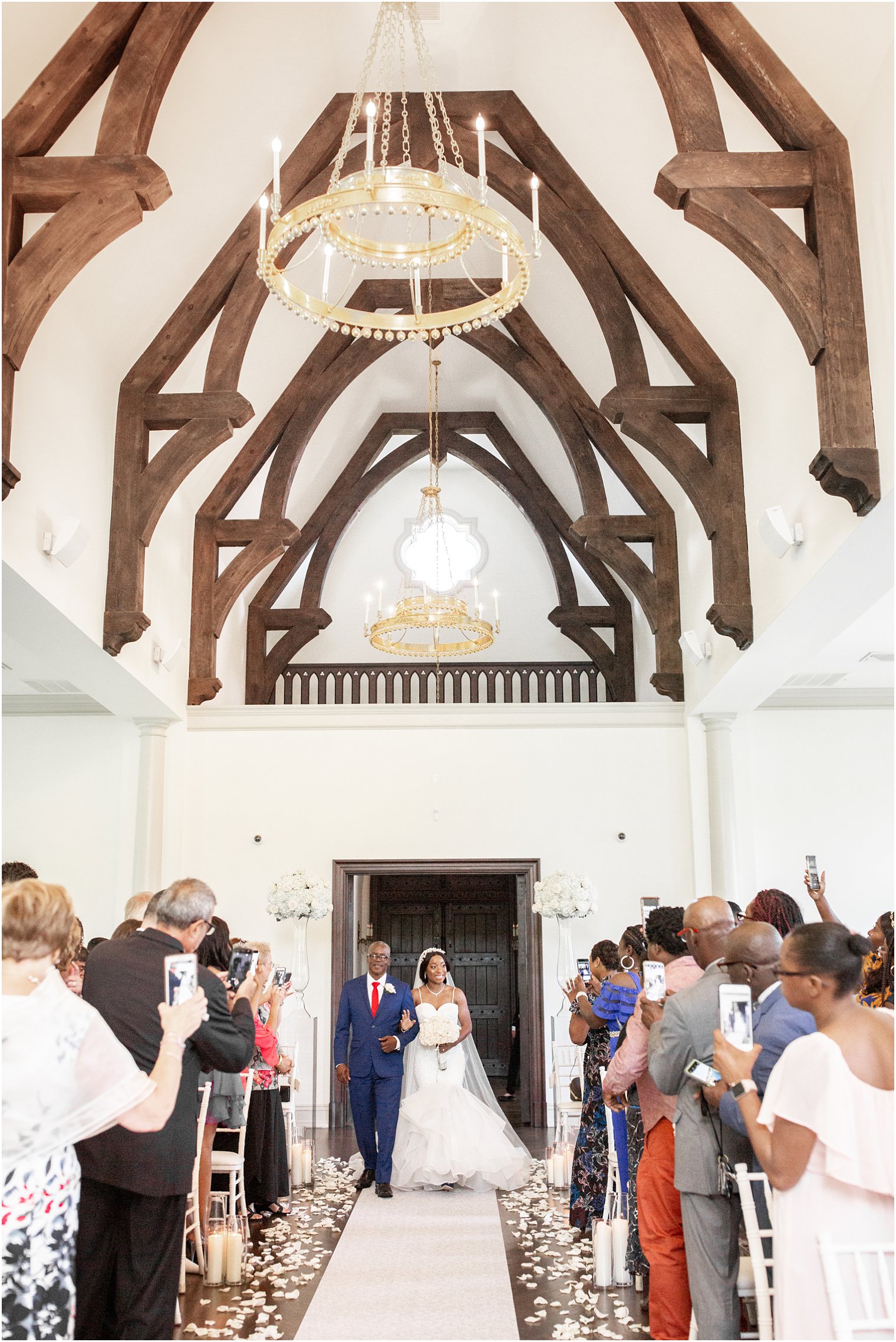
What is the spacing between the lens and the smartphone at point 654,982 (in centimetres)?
376

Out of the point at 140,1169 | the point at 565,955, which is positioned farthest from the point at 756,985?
the point at 565,955

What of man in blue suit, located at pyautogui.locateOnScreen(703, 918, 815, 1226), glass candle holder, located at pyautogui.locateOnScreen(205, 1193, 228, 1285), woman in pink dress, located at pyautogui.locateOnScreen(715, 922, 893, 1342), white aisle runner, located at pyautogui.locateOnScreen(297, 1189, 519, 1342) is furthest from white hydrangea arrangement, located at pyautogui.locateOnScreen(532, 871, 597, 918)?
woman in pink dress, located at pyautogui.locateOnScreen(715, 922, 893, 1342)

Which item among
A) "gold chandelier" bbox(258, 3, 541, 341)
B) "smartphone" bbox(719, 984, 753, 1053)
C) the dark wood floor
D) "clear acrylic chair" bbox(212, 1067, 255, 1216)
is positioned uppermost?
"gold chandelier" bbox(258, 3, 541, 341)

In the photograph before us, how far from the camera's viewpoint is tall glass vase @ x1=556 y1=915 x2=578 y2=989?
961 cm

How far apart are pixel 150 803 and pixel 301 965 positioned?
2.01 meters

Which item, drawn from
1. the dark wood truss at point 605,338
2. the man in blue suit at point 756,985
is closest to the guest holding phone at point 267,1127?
the dark wood truss at point 605,338

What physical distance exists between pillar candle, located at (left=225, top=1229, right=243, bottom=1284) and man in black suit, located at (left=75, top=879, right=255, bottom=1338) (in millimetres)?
1970

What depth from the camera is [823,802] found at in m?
10.2

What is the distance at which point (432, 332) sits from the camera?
5844 mm

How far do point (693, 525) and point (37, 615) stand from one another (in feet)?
18.1

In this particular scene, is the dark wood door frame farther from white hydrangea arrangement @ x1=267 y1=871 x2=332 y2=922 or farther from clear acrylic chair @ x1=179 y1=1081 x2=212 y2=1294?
clear acrylic chair @ x1=179 y1=1081 x2=212 y2=1294

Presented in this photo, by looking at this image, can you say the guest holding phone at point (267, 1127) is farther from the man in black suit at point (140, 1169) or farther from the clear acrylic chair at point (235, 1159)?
the man in black suit at point (140, 1169)

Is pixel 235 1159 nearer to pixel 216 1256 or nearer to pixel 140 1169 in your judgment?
pixel 216 1256

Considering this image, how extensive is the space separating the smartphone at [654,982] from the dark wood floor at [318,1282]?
5.83ft
